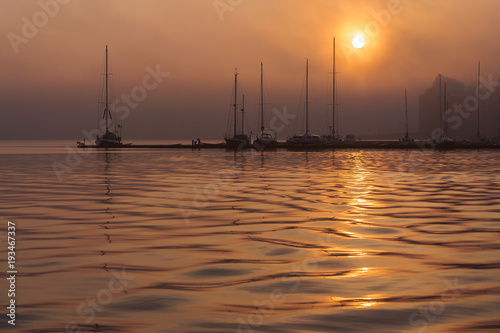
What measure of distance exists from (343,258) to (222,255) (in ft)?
8.73

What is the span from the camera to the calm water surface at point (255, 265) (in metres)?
9.27

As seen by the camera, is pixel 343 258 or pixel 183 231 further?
pixel 183 231

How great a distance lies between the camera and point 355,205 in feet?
83.3

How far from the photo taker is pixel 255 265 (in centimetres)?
1332

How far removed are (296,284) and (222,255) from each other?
3.36m

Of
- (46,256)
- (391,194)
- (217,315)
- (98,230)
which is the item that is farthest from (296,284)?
(391,194)

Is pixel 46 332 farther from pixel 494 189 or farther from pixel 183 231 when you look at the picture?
pixel 494 189

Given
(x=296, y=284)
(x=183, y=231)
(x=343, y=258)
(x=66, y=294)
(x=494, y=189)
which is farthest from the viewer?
(x=494, y=189)

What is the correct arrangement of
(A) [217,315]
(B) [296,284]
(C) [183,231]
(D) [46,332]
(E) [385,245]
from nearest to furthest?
(D) [46,332], (A) [217,315], (B) [296,284], (E) [385,245], (C) [183,231]

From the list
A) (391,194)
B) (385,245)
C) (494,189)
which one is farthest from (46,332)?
(494,189)

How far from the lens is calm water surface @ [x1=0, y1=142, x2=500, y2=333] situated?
9.27m

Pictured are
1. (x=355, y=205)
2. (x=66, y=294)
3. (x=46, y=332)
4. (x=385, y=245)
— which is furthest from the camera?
(x=355, y=205)

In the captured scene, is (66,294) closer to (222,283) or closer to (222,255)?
(222,283)

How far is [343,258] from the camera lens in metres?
13.9
